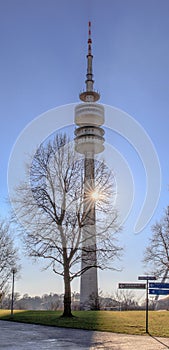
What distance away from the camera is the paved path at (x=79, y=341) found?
1209 cm

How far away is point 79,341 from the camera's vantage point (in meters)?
13.4

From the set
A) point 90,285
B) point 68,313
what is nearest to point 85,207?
point 68,313

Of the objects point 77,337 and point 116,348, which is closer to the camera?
point 116,348

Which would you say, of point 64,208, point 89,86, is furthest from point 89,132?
point 64,208

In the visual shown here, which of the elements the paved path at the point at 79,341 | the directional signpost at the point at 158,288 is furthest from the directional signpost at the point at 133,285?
the paved path at the point at 79,341

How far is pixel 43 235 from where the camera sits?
26.0m

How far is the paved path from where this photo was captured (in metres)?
12.1

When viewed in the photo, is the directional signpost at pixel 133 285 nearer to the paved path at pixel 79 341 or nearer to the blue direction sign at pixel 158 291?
the blue direction sign at pixel 158 291

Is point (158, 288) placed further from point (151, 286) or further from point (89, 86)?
point (89, 86)

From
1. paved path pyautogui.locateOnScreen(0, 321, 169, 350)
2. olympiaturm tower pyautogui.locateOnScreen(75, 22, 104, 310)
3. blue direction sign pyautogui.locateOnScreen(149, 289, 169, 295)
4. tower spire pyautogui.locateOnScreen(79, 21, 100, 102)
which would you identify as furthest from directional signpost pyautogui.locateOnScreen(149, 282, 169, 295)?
tower spire pyautogui.locateOnScreen(79, 21, 100, 102)

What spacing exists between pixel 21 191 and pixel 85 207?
444cm

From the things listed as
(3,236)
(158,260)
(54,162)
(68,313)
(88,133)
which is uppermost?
(88,133)

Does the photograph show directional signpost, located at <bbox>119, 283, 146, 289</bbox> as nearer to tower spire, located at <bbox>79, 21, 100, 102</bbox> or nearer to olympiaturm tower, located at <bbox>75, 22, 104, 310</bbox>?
olympiaturm tower, located at <bbox>75, 22, 104, 310</bbox>

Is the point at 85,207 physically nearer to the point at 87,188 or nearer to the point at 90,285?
the point at 87,188
